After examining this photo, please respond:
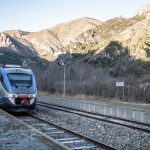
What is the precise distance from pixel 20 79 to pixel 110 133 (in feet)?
34.1

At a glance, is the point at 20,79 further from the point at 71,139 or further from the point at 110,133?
the point at 71,139

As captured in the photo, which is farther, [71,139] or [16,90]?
[16,90]

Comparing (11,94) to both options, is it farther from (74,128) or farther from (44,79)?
(44,79)

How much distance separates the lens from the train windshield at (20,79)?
2477 cm

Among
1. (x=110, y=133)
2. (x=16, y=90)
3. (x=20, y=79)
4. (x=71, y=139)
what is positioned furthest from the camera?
(x=20, y=79)

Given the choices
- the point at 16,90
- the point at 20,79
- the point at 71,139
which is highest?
the point at 20,79

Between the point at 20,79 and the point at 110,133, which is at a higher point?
the point at 20,79

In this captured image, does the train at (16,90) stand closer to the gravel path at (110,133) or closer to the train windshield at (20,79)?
the train windshield at (20,79)

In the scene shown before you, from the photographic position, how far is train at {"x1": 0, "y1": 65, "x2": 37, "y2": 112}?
2420cm

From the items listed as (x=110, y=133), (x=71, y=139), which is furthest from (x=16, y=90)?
(x=71, y=139)

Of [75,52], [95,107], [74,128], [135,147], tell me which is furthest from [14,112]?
[75,52]

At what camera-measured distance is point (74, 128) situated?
1809 centimetres

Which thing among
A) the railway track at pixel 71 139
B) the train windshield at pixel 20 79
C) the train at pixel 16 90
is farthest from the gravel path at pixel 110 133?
the train windshield at pixel 20 79

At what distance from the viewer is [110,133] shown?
16.2 m
